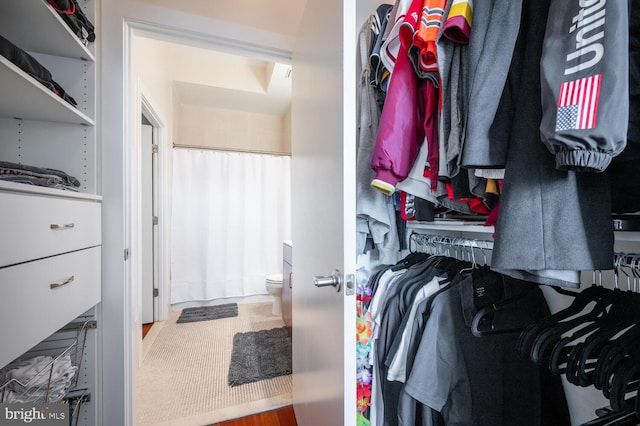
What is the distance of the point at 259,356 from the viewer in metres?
1.87

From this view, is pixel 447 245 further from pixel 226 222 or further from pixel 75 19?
pixel 226 222

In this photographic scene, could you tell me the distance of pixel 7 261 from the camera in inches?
23.7

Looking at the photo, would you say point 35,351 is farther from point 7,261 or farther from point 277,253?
point 277,253

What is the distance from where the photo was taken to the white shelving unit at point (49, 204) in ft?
2.06

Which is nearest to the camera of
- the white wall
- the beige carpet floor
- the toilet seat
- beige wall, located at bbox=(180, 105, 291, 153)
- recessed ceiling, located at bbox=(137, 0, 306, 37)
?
the white wall

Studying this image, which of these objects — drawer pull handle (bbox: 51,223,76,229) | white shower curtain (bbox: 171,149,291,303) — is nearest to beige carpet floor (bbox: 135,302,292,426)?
white shower curtain (bbox: 171,149,291,303)

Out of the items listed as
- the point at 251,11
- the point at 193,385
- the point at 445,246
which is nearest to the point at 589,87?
the point at 445,246

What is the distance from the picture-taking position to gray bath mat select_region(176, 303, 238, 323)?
8.20 ft

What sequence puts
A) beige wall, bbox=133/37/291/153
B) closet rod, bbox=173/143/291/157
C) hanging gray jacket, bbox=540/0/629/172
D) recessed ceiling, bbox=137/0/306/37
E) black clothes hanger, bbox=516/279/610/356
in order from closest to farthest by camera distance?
hanging gray jacket, bbox=540/0/629/172 → black clothes hanger, bbox=516/279/610/356 → recessed ceiling, bbox=137/0/306/37 → beige wall, bbox=133/37/291/153 → closet rod, bbox=173/143/291/157

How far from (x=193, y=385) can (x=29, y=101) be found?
1658 mm

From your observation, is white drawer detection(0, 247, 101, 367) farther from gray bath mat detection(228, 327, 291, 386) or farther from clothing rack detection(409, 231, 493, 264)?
clothing rack detection(409, 231, 493, 264)

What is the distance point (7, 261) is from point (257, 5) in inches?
57.8

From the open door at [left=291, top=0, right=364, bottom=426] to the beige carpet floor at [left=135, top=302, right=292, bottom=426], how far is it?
37cm

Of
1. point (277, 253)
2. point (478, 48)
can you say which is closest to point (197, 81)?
point (277, 253)
